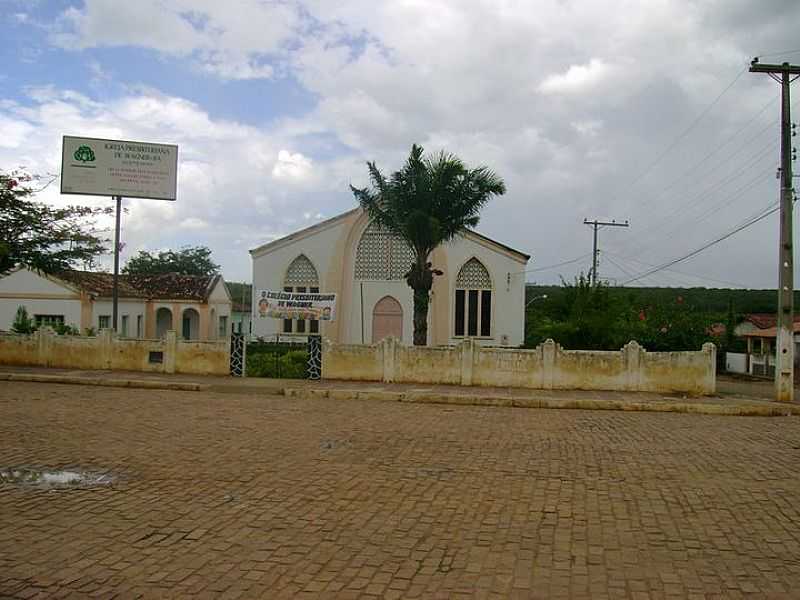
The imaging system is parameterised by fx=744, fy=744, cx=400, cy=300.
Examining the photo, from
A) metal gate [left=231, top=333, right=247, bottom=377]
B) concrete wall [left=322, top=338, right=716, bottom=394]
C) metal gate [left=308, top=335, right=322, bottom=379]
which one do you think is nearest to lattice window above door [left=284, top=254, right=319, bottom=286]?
metal gate [left=231, top=333, right=247, bottom=377]

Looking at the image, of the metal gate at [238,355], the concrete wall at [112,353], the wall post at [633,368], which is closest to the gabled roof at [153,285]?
the concrete wall at [112,353]

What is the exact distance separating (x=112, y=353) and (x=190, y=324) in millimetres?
17845

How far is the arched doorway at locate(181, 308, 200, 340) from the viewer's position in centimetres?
3838

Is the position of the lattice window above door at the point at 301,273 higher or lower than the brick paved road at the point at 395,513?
higher

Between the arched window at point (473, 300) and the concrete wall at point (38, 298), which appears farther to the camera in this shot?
the arched window at point (473, 300)

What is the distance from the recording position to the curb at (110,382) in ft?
61.3

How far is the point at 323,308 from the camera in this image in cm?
2314

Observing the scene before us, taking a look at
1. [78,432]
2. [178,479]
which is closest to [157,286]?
[78,432]

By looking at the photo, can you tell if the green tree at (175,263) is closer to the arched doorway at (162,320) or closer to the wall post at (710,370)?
the arched doorway at (162,320)

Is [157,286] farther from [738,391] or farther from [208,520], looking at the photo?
[208,520]

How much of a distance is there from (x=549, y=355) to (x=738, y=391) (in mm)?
6185

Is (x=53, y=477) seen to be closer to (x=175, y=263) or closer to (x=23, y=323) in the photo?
(x=23, y=323)

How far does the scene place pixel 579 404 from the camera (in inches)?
667

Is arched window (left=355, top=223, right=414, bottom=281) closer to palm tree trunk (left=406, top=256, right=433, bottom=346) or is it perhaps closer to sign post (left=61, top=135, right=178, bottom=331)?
palm tree trunk (left=406, top=256, right=433, bottom=346)
